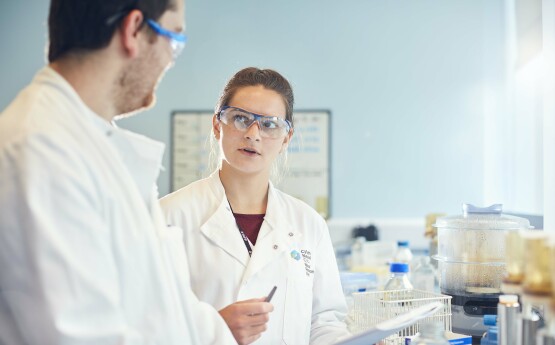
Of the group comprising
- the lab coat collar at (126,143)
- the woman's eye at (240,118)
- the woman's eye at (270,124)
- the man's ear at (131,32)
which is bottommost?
the lab coat collar at (126,143)

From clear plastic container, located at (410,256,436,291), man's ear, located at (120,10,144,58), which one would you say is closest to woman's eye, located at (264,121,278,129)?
man's ear, located at (120,10,144,58)

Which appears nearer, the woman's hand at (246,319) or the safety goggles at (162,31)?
the safety goggles at (162,31)

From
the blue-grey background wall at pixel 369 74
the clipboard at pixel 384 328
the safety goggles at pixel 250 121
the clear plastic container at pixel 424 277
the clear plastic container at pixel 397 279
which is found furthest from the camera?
the blue-grey background wall at pixel 369 74

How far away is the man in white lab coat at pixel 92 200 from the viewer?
3.30ft

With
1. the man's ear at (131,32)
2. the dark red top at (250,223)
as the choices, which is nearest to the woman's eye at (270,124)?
the dark red top at (250,223)

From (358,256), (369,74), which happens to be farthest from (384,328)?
(369,74)

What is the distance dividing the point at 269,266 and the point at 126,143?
0.74 metres

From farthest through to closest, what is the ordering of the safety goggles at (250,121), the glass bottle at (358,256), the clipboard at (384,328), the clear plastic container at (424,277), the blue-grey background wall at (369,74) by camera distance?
the blue-grey background wall at (369,74)
the glass bottle at (358,256)
the clear plastic container at (424,277)
the safety goggles at (250,121)
the clipboard at (384,328)

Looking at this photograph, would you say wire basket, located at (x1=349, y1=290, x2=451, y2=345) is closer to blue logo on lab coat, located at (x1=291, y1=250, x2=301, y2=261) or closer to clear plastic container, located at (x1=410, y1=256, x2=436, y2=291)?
blue logo on lab coat, located at (x1=291, y1=250, x2=301, y2=261)

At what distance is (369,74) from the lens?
466 cm

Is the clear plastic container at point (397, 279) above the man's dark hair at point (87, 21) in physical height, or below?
below

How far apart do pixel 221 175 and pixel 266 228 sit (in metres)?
0.23

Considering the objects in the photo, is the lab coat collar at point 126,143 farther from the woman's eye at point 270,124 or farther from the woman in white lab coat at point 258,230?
the woman's eye at point 270,124

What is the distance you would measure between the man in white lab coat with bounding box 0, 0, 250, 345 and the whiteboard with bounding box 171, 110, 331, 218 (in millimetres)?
3389
